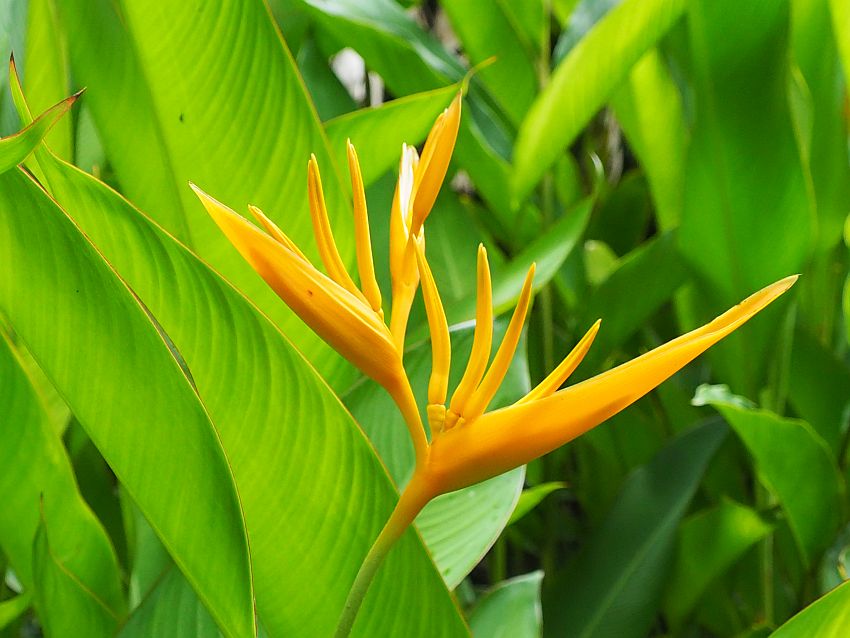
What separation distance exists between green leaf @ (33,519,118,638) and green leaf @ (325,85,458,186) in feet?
0.91

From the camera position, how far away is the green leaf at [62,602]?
427 mm

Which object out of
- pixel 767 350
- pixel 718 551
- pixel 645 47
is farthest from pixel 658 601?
pixel 645 47

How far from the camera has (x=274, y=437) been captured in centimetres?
34

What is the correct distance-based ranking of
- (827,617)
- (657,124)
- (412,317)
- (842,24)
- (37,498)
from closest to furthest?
1. (827,617)
2. (37,498)
3. (842,24)
4. (412,317)
5. (657,124)

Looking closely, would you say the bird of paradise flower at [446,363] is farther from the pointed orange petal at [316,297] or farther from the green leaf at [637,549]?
the green leaf at [637,549]

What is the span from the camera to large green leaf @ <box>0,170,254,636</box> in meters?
0.30

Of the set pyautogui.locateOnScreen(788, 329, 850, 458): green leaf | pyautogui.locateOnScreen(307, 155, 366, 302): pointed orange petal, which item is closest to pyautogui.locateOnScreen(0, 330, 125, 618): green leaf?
pyautogui.locateOnScreen(307, 155, 366, 302): pointed orange petal

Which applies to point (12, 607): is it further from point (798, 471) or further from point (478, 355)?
point (798, 471)

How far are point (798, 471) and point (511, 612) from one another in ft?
0.75

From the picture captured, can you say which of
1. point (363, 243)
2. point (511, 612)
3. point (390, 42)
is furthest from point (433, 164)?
point (390, 42)

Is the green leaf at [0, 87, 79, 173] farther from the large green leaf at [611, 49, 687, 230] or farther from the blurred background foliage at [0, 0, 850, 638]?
the large green leaf at [611, 49, 687, 230]

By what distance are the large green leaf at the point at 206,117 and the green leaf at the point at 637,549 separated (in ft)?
1.10

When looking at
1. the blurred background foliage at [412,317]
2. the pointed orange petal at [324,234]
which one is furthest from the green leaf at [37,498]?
the pointed orange petal at [324,234]

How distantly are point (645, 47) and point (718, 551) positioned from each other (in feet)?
1.20
